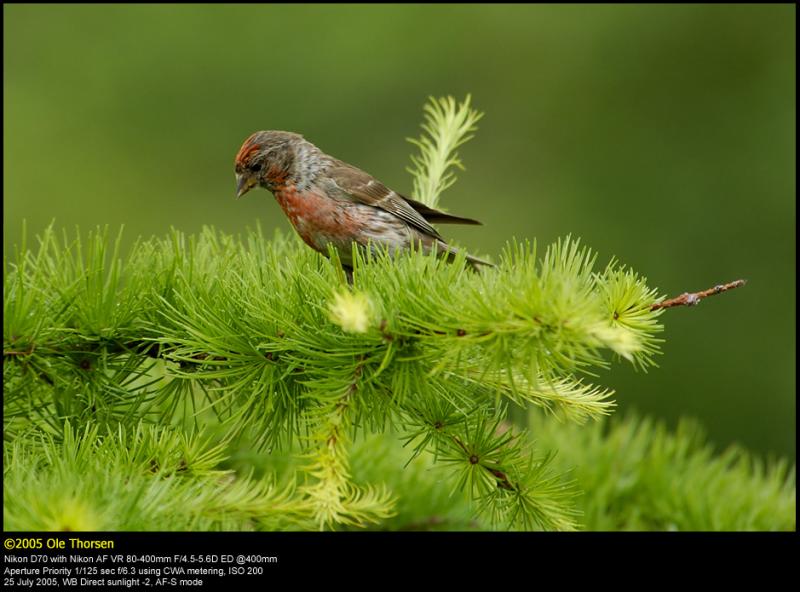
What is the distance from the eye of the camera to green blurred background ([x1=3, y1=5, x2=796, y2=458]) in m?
8.11

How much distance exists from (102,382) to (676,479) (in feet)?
5.36

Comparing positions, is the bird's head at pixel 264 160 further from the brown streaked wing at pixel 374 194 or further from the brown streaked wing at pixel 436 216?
the brown streaked wing at pixel 436 216

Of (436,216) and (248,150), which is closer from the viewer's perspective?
(436,216)

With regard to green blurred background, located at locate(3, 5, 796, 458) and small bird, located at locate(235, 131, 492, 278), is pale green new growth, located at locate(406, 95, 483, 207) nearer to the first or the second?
small bird, located at locate(235, 131, 492, 278)

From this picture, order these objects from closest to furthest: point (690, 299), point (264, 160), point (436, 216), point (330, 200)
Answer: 1. point (690, 299)
2. point (436, 216)
3. point (330, 200)
4. point (264, 160)

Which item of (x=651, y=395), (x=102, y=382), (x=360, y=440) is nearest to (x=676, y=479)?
(x=360, y=440)

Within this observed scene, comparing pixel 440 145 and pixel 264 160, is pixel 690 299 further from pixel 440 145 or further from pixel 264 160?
pixel 264 160

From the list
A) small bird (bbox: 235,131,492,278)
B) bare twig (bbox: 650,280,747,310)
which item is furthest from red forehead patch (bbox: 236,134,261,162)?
bare twig (bbox: 650,280,747,310)

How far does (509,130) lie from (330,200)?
6174 millimetres

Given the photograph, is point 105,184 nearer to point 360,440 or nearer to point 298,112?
point 298,112

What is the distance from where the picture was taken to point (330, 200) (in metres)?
3.07

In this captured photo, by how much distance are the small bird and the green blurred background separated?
454 centimetres

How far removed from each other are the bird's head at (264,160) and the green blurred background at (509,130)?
14.9ft

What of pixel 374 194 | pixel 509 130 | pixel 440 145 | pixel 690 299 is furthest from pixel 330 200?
pixel 509 130
